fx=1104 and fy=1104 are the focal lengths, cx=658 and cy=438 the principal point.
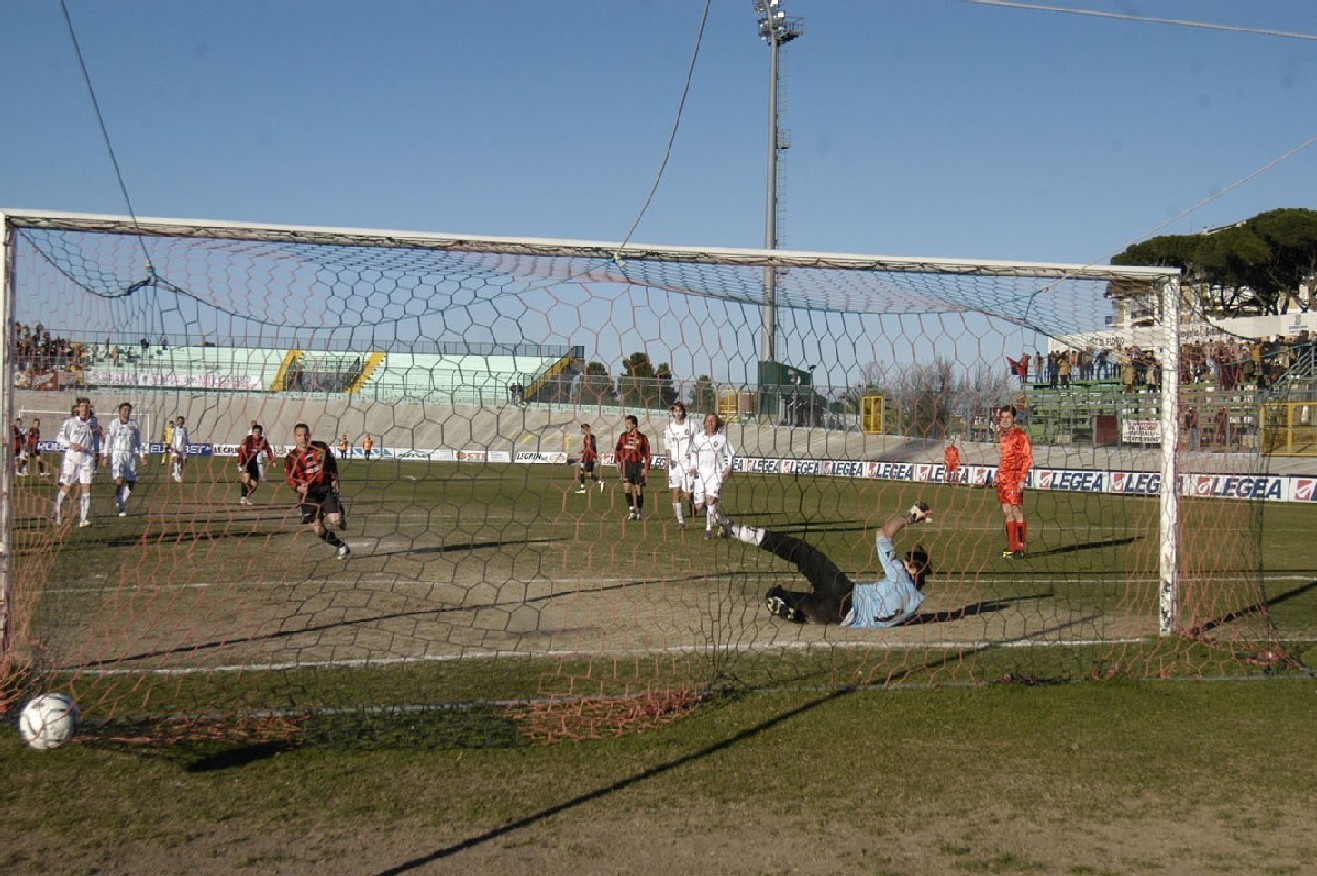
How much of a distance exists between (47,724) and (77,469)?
36.5 feet

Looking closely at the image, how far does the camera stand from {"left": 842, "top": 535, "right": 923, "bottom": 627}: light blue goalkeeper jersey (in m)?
8.14

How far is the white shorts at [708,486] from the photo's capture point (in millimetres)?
13219

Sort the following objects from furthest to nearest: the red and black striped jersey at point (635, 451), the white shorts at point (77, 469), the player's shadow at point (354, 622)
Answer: the white shorts at point (77, 469), the red and black striped jersey at point (635, 451), the player's shadow at point (354, 622)

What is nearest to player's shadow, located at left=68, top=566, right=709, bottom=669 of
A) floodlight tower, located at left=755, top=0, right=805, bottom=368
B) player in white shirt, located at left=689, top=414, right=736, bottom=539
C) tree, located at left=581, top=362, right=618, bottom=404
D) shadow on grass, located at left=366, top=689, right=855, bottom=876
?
player in white shirt, located at left=689, top=414, right=736, bottom=539

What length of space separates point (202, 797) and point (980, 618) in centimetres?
647

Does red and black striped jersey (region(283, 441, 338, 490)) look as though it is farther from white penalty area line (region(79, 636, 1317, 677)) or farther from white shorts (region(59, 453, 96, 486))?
white shorts (region(59, 453, 96, 486))

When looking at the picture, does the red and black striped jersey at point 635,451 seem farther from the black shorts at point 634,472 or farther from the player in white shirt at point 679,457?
the player in white shirt at point 679,457

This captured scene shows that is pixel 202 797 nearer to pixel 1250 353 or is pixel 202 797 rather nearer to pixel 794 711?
pixel 794 711

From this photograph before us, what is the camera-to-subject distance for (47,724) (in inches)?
210

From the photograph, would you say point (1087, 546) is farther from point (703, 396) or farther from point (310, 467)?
point (310, 467)

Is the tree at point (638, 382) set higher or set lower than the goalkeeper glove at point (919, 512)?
higher

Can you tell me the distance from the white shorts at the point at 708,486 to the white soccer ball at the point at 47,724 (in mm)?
7294

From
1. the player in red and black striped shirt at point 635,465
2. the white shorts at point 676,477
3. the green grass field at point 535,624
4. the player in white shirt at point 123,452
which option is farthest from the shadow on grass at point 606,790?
the player in white shirt at point 123,452

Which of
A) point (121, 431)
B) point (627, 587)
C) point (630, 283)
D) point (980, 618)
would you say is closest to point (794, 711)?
point (630, 283)
